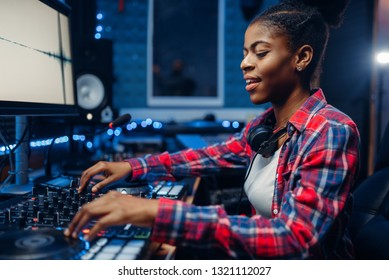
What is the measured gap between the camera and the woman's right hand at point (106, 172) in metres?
0.97

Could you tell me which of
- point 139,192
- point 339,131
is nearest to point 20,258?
point 139,192

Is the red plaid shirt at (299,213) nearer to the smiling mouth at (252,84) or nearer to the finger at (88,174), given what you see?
the smiling mouth at (252,84)

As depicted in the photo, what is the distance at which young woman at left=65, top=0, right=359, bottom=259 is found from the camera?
24.9 inches

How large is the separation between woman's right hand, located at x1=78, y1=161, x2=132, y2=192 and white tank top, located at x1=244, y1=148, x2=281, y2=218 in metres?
0.33

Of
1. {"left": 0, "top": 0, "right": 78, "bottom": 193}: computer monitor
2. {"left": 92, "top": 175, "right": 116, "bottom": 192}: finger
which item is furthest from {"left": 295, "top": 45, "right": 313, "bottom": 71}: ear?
{"left": 0, "top": 0, "right": 78, "bottom": 193}: computer monitor

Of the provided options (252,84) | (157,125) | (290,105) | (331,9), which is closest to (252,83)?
(252,84)

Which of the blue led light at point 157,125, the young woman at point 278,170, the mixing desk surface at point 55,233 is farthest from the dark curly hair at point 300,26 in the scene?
the blue led light at point 157,125

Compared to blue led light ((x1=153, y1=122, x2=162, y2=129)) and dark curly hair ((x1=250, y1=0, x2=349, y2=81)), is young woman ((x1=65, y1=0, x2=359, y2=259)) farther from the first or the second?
blue led light ((x1=153, y1=122, x2=162, y2=129))

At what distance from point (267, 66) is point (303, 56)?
0.30ft

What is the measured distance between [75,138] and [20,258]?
4.06 feet

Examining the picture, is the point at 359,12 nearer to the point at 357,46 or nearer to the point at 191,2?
the point at 357,46

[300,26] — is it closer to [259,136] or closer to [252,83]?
[252,83]

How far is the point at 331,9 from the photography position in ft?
3.80

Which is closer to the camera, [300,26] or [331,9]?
[300,26]
